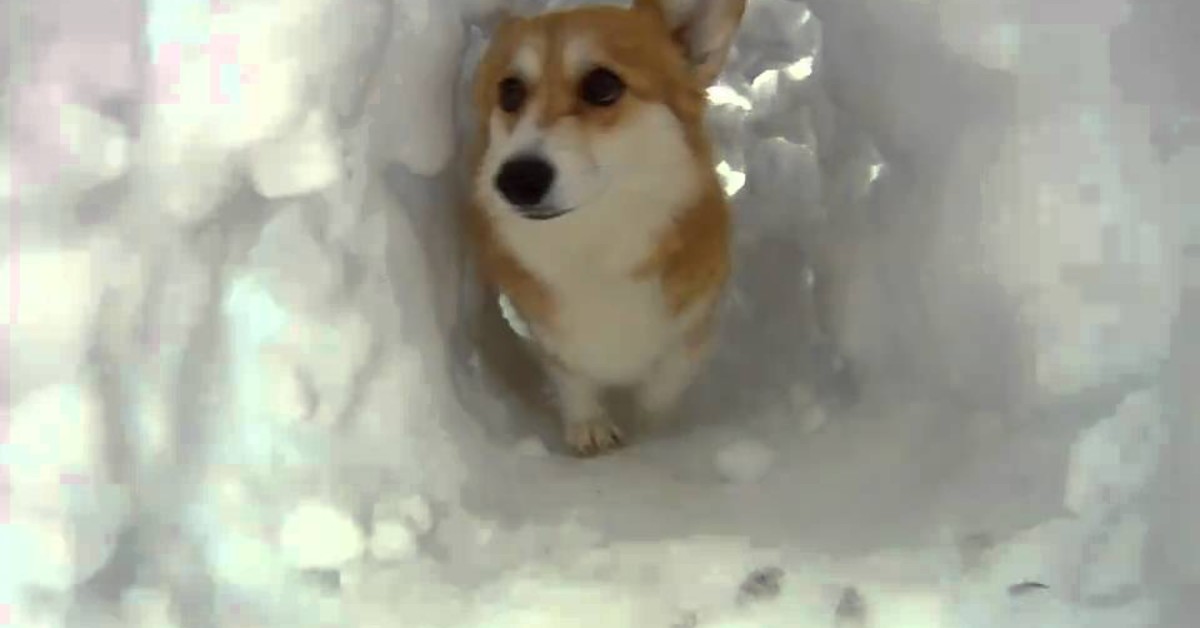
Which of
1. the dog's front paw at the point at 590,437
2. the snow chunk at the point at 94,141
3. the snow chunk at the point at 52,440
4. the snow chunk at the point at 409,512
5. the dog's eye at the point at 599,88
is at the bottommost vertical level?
the snow chunk at the point at 52,440

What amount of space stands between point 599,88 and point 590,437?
466mm

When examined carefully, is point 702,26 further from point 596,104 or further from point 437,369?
point 437,369

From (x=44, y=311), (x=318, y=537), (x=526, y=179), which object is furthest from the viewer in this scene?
(x=526, y=179)

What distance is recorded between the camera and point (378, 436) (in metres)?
1.12

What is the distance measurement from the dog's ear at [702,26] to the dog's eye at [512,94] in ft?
0.69

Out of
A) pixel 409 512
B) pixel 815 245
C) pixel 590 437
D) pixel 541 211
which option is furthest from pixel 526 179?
pixel 815 245

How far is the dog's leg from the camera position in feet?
4.90

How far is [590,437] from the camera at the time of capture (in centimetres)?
150

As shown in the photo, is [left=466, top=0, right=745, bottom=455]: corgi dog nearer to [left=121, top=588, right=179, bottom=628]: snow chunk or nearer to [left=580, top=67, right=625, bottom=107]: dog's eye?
[left=580, top=67, right=625, bottom=107]: dog's eye

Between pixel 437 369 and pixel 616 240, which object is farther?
pixel 616 240

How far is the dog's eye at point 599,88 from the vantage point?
4.23ft

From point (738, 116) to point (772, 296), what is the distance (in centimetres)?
31

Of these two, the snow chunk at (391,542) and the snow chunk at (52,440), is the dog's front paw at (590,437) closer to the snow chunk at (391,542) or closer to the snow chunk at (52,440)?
the snow chunk at (391,542)

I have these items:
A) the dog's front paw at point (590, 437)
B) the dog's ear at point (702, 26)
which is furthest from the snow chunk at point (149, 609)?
the dog's ear at point (702, 26)
